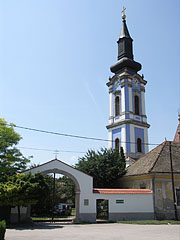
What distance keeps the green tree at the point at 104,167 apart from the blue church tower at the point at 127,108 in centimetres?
696

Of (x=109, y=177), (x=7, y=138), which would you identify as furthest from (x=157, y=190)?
(x=7, y=138)

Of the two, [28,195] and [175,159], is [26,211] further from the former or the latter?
[175,159]

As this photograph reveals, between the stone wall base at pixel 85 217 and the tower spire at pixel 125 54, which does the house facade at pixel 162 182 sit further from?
the tower spire at pixel 125 54

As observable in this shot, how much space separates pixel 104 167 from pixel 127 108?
1383 cm

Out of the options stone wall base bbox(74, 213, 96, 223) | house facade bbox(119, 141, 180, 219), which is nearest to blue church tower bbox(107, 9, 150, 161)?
house facade bbox(119, 141, 180, 219)

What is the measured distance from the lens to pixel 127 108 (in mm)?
40094

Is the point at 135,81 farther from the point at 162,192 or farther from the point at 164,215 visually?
the point at 164,215

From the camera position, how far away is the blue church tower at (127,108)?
3883cm

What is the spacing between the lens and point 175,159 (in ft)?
88.1

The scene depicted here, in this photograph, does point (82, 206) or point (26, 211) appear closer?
point (26, 211)

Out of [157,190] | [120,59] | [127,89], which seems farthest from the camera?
[120,59]

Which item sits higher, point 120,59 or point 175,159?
point 120,59

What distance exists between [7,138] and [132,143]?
61.1 feet

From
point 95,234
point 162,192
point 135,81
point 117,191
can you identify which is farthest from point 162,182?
point 135,81
